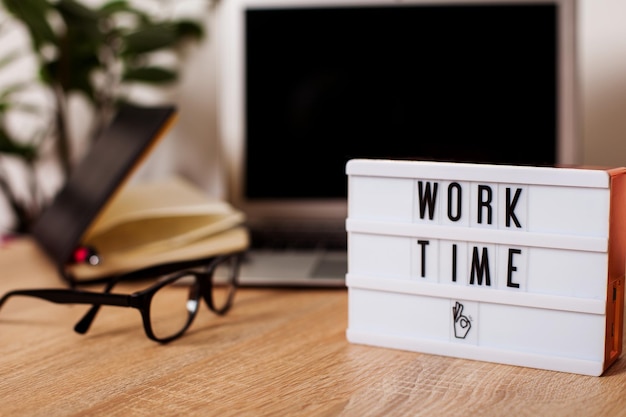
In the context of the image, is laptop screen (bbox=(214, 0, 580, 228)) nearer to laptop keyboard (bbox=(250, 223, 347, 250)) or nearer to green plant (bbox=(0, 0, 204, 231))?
laptop keyboard (bbox=(250, 223, 347, 250))

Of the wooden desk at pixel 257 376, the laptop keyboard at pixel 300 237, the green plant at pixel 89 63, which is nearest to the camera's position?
the wooden desk at pixel 257 376

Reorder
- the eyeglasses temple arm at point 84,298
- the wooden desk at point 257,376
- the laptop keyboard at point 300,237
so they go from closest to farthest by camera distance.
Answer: the wooden desk at point 257,376
the eyeglasses temple arm at point 84,298
the laptop keyboard at point 300,237

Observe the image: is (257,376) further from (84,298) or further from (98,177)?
(98,177)

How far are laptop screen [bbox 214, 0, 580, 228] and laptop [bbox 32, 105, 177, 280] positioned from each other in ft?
0.53

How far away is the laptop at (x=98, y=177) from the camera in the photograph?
0.74 metres

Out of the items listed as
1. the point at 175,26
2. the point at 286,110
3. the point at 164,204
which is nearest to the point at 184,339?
the point at 164,204

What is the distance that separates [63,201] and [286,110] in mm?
304

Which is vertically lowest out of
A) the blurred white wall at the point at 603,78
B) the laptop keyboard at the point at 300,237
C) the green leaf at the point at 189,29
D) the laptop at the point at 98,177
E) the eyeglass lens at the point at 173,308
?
the eyeglass lens at the point at 173,308

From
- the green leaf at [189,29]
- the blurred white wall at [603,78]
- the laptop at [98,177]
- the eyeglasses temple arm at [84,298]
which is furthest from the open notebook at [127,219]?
the blurred white wall at [603,78]

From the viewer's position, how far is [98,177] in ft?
2.65

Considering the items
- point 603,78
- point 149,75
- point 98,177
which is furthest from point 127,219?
point 603,78

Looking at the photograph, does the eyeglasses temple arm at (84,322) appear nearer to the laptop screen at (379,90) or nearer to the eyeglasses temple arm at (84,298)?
the eyeglasses temple arm at (84,298)

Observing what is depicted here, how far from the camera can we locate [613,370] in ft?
1.63

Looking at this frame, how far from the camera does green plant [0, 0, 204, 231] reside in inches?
38.8
